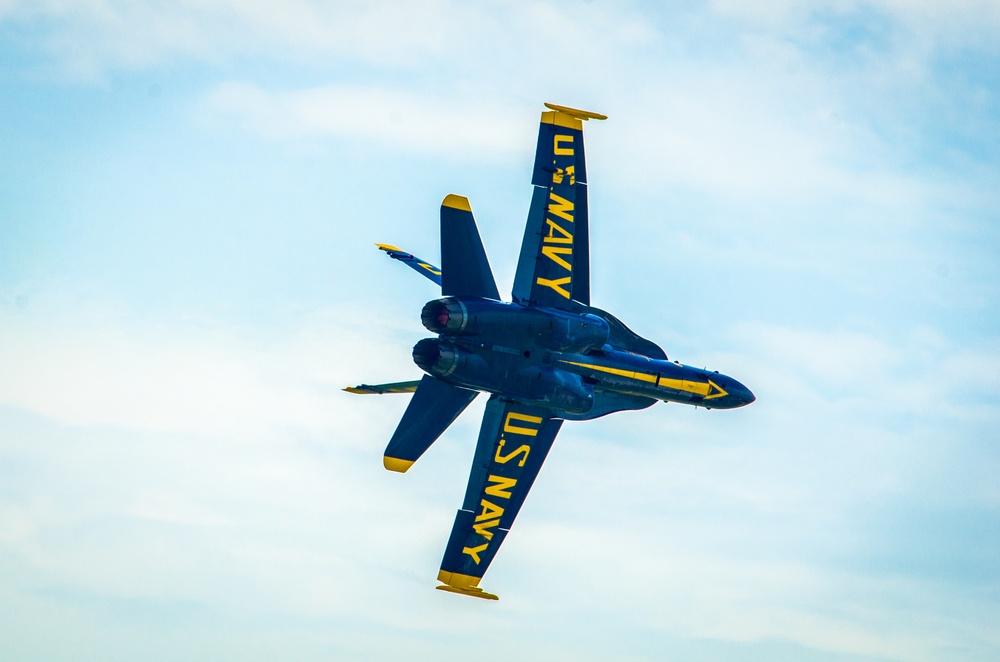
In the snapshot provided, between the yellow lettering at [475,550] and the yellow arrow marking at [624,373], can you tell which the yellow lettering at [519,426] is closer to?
the yellow arrow marking at [624,373]

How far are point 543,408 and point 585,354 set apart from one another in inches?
121

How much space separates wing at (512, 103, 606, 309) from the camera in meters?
67.9

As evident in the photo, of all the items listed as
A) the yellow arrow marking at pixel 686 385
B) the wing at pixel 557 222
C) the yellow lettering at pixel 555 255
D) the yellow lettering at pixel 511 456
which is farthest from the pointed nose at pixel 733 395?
the yellow lettering at pixel 555 255

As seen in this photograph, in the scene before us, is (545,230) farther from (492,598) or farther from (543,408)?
(492,598)

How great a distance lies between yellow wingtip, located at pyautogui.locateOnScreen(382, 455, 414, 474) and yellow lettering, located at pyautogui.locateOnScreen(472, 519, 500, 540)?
5.70 meters

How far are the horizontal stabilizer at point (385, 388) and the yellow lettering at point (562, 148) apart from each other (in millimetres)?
11231

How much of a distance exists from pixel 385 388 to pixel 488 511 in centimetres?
687

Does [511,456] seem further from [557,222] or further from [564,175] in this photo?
[564,175]

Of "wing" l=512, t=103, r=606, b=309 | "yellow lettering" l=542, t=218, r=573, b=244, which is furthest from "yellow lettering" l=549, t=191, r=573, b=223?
"yellow lettering" l=542, t=218, r=573, b=244

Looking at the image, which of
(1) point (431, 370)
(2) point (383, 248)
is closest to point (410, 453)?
(1) point (431, 370)

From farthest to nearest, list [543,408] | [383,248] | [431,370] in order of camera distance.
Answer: [383,248], [543,408], [431,370]

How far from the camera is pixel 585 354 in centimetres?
6831

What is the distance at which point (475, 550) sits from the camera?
70.9 metres

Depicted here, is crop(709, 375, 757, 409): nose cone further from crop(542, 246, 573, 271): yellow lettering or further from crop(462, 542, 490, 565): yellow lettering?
crop(462, 542, 490, 565): yellow lettering
